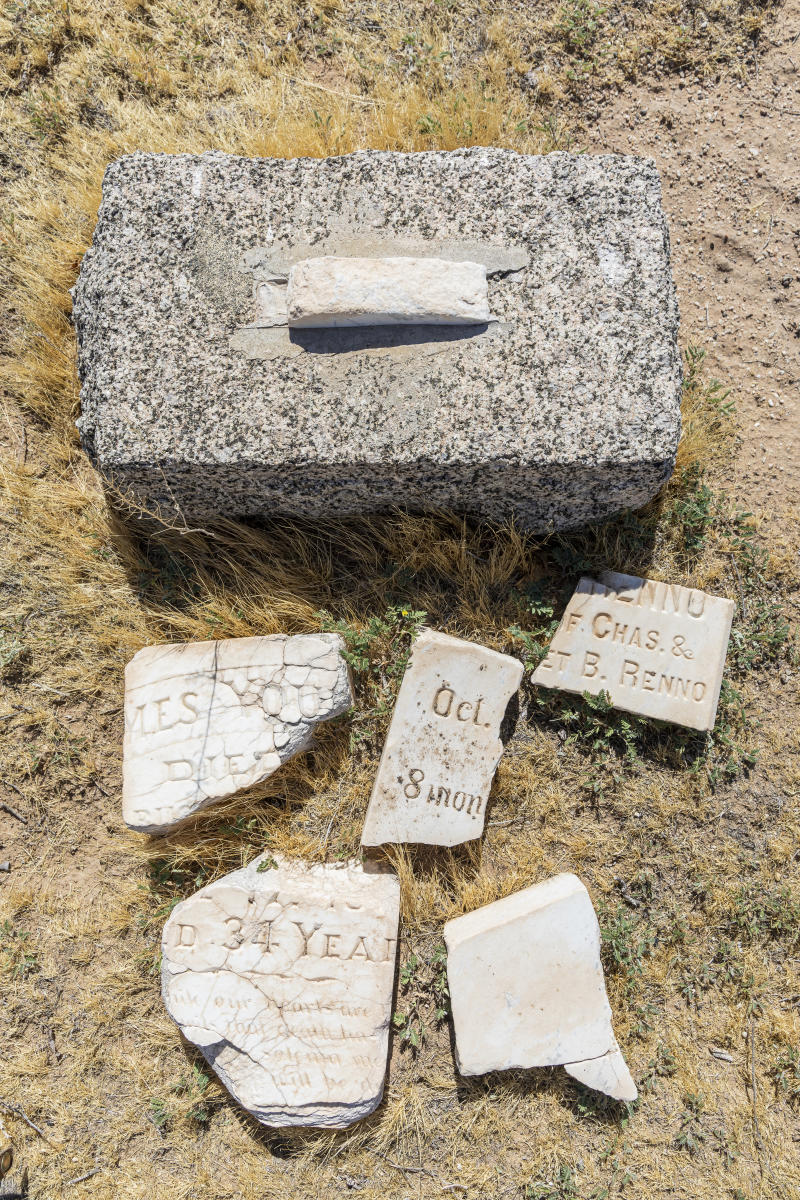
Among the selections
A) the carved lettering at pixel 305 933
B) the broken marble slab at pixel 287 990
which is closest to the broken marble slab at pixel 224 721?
the broken marble slab at pixel 287 990

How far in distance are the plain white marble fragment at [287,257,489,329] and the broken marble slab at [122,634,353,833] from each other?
112 centimetres

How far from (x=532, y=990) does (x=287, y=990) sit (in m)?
0.89

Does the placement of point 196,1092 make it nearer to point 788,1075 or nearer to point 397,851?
point 397,851

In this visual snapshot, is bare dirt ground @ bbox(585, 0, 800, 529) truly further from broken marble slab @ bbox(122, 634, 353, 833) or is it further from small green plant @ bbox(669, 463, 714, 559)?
broken marble slab @ bbox(122, 634, 353, 833)

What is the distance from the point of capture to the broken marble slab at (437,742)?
2719 millimetres

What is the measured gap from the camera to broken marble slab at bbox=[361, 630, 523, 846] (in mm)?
2719

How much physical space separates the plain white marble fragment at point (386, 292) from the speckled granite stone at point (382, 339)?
0.19 feet

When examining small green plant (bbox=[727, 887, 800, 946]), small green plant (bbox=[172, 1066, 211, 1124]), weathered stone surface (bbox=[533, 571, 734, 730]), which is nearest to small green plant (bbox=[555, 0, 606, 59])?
weathered stone surface (bbox=[533, 571, 734, 730])

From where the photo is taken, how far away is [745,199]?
121 inches

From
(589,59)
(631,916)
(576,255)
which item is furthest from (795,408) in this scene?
(631,916)

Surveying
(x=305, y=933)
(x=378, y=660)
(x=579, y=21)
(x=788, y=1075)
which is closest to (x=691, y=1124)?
(x=788, y=1075)

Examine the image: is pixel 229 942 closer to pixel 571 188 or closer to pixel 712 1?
pixel 571 188

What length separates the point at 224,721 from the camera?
2703 mm

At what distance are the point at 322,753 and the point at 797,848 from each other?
1.93 meters
